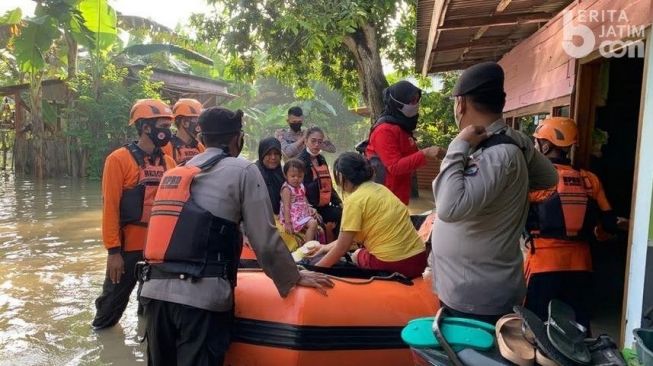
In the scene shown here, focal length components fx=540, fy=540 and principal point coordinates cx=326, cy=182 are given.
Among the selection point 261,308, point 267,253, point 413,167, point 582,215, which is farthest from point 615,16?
point 261,308

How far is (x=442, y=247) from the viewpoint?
215cm

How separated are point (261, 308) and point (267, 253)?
1.38ft

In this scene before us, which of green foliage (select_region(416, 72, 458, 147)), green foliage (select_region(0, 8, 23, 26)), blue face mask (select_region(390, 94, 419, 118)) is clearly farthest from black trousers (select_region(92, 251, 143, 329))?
green foliage (select_region(0, 8, 23, 26))

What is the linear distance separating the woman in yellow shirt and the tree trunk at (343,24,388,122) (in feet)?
26.1

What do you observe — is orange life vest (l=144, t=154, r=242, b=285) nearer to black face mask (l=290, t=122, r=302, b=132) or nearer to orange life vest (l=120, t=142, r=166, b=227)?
orange life vest (l=120, t=142, r=166, b=227)

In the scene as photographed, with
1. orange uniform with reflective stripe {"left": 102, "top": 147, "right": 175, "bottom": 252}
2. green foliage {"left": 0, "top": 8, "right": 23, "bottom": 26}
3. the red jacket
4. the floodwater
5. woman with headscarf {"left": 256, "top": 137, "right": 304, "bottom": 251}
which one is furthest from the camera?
green foliage {"left": 0, "top": 8, "right": 23, "bottom": 26}

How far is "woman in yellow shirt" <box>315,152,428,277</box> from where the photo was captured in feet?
11.3

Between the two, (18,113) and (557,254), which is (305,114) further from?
(557,254)

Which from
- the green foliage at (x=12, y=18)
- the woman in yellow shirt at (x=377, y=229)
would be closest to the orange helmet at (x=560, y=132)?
the woman in yellow shirt at (x=377, y=229)

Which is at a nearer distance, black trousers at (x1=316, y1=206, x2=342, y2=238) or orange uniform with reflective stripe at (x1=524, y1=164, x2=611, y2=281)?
orange uniform with reflective stripe at (x1=524, y1=164, x2=611, y2=281)

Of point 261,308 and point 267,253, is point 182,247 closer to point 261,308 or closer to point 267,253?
point 267,253

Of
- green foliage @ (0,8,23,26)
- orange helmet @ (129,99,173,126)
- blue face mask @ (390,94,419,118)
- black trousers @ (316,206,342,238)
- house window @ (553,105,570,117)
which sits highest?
green foliage @ (0,8,23,26)

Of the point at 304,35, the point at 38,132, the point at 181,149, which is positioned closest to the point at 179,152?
the point at 181,149

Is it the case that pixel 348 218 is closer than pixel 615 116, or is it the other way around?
pixel 348 218
